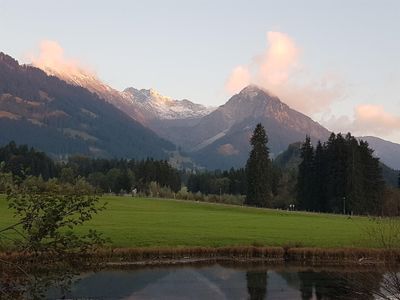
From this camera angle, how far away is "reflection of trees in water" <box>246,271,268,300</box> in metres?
32.6

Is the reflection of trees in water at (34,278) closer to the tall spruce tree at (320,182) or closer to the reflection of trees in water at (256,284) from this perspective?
the reflection of trees in water at (256,284)

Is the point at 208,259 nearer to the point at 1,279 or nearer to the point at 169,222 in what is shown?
the point at 169,222

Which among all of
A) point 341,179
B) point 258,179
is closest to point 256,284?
point 341,179

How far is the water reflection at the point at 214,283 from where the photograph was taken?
32031 mm

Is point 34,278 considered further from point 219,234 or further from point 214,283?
point 219,234

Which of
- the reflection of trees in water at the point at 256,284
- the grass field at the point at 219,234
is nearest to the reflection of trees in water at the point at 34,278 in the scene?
the reflection of trees in water at the point at 256,284

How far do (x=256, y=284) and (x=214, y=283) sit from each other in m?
2.93

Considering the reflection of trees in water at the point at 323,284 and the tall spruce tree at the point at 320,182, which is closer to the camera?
the reflection of trees in water at the point at 323,284

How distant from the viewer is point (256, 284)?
119 feet

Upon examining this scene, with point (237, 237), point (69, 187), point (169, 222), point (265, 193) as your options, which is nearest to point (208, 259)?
point (237, 237)

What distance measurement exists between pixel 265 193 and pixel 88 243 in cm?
11318

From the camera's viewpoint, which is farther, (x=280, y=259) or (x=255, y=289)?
(x=280, y=259)

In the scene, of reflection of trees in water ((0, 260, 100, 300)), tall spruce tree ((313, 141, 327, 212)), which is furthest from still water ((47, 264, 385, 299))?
tall spruce tree ((313, 141, 327, 212))

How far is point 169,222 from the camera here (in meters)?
71.8
